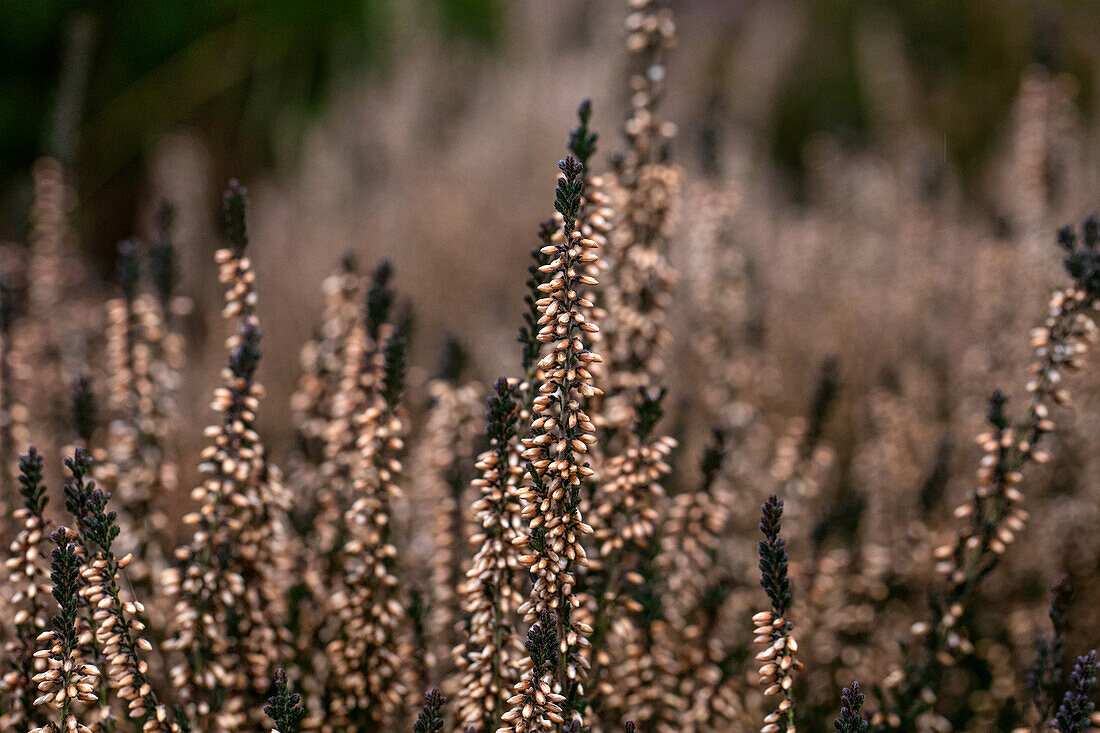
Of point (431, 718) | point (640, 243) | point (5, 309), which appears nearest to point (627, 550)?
point (431, 718)

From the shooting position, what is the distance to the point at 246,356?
2090mm

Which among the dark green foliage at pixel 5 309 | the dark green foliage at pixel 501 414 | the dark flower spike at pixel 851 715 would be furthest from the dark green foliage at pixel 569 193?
the dark green foliage at pixel 5 309

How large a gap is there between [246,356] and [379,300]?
0.39m

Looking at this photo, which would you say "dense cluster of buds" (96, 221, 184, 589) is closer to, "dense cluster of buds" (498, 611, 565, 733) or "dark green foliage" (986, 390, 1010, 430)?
"dense cluster of buds" (498, 611, 565, 733)

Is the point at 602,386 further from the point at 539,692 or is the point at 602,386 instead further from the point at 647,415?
the point at 539,692

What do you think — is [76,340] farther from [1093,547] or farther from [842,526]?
[1093,547]

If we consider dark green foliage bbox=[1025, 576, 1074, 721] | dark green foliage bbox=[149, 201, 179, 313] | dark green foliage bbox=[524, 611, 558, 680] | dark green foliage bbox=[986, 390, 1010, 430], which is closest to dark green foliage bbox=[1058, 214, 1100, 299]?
dark green foliage bbox=[986, 390, 1010, 430]

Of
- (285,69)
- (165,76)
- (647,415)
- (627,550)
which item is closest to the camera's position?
(647,415)

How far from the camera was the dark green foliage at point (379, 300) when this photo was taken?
87.7 inches

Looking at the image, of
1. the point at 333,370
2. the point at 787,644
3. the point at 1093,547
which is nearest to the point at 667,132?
the point at 333,370

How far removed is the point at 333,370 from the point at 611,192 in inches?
45.5

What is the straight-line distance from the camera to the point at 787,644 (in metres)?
1.73

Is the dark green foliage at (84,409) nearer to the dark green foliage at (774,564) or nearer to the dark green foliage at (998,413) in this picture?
the dark green foliage at (774,564)

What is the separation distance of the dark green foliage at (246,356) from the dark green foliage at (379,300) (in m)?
0.31
